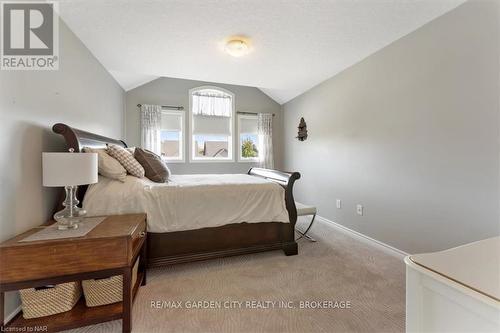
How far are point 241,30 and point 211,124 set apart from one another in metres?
2.74

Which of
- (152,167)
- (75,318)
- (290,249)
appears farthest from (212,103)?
(75,318)

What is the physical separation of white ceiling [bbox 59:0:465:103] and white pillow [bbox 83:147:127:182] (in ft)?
4.18

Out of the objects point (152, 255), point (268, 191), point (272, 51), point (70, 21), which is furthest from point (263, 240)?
point (70, 21)

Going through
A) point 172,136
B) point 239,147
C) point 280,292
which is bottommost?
point 280,292

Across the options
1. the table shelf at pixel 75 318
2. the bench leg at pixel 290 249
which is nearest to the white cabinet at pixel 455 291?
the table shelf at pixel 75 318

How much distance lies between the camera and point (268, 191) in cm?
231

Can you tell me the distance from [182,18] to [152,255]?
224 cm

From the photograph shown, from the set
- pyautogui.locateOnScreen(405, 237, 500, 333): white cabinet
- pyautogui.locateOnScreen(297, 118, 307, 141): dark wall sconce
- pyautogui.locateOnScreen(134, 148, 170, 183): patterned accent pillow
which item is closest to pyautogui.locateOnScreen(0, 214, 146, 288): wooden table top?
pyautogui.locateOnScreen(134, 148, 170, 183): patterned accent pillow

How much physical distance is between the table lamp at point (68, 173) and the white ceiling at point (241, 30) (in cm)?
141

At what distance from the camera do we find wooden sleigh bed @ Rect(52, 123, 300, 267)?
1.94 meters

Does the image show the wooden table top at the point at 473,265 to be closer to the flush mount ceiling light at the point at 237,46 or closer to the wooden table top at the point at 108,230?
the wooden table top at the point at 108,230

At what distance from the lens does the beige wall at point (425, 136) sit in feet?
5.57

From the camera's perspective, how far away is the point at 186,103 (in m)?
4.53
